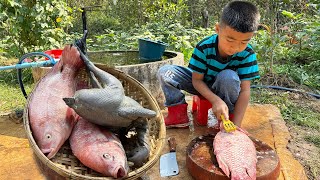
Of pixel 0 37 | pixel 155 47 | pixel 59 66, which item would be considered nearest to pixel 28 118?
pixel 59 66

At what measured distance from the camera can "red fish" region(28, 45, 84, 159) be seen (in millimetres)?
1722

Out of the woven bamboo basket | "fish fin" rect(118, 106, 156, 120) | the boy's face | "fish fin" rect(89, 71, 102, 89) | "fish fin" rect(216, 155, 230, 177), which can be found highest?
the boy's face

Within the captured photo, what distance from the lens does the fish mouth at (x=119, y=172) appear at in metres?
1.49

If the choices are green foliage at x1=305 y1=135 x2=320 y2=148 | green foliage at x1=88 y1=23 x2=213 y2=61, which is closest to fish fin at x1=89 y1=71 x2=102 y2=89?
green foliage at x1=305 y1=135 x2=320 y2=148

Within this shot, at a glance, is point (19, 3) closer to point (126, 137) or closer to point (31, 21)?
point (31, 21)

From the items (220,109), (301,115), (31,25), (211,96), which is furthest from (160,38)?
(220,109)

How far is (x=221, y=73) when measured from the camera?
263cm

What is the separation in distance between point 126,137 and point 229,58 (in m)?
1.20

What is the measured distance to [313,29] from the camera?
5.52 metres

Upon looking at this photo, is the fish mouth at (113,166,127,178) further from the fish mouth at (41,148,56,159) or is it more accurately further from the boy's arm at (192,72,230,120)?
the boy's arm at (192,72,230,120)

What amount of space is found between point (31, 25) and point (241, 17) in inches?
138

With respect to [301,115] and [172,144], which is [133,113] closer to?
[172,144]

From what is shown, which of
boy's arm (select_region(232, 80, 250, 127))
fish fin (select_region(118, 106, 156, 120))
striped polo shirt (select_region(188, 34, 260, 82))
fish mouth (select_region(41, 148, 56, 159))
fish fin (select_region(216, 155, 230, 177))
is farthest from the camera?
striped polo shirt (select_region(188, 34, 260, 82))

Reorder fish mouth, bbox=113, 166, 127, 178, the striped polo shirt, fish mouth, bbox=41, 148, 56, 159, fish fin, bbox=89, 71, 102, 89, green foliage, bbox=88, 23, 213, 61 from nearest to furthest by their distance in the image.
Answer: fish mouth, bbox=113, 166, 127, 178 → fish mouth, bbox=41, 148, 56, 159 → fish fin, bbox=89, 71, 102, 89 → the striped polo shirt → green foliage, bbox=88, 23, 213, 61
